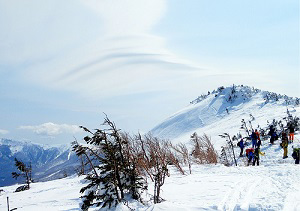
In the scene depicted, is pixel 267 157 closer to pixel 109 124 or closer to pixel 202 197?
pixel 202 197

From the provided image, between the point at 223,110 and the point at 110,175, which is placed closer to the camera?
the point at 110,175

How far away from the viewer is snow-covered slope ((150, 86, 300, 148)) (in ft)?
223

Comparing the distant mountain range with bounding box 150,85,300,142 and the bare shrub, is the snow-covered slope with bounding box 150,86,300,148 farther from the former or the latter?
the bare shrub

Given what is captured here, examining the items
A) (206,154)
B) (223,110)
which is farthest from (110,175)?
(223,110)

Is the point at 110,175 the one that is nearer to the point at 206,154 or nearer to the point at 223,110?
the point at 206,154

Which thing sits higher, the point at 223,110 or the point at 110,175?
the point at 223,110

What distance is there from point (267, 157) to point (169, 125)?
67.8m

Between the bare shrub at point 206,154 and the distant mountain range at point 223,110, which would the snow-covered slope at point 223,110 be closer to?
the distant mountain range at point 223,110

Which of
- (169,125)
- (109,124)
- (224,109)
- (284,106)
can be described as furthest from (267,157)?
(169,125)

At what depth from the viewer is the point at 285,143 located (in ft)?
68.6

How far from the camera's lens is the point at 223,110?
83188 millimetres

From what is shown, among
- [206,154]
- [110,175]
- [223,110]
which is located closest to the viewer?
[110,175]

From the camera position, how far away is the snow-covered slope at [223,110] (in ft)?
223

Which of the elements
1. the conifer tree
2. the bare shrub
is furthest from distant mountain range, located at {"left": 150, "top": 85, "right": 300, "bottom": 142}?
the conifer tree
